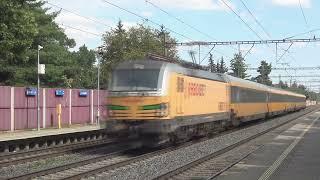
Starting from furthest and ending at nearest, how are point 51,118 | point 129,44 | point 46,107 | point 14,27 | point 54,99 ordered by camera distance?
1. point 129,44
2. point 54,99
3. point 51,118
4. point 46,107
5. point 14,27

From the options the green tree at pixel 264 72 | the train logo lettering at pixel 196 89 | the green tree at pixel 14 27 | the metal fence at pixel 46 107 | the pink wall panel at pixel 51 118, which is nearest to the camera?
the train logo lettering at pixel 196 89

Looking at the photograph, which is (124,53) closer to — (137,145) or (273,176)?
(137,145)

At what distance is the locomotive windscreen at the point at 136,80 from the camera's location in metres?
18.4

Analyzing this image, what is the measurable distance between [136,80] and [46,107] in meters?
14.2

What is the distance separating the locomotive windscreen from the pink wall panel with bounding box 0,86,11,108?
1047cm

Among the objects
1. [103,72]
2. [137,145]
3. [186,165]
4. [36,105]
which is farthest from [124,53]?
[186,165]

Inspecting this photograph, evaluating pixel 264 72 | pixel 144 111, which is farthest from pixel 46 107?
pixel 264 72

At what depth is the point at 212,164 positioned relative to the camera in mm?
15969

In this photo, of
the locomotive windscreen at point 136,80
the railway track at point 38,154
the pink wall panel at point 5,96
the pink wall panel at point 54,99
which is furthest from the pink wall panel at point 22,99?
the locomotive windscreen at point 136,80

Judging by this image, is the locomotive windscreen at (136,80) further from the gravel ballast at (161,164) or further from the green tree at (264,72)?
the green tree at (264,72)

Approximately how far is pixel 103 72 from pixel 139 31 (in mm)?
6193

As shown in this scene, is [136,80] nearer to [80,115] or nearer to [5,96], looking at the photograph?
[5,96]

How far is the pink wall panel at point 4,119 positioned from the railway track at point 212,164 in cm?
1216

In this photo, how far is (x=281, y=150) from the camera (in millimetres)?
19453
